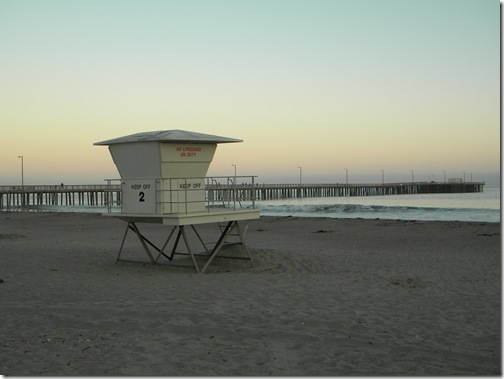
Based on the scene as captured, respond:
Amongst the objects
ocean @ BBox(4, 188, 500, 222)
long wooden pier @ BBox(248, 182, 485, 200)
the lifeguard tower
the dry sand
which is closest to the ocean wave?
ocean @ BBox(4, 188, 500, 222)

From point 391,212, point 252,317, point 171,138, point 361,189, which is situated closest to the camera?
point 252,317

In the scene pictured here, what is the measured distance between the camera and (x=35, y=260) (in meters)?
13.8

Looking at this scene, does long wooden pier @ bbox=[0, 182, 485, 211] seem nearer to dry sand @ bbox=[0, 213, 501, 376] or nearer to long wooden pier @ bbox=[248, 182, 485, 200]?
long wooden pier @ bbox=[248, 182, 485, 200]

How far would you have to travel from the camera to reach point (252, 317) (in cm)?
748

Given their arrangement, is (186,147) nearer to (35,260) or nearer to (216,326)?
(35,260)

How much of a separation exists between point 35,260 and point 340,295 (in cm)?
803

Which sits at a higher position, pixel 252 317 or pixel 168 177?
pixel 168 177

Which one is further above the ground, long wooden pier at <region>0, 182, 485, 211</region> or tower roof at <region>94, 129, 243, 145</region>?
tower roof at <region>94, 129, 243, 145</region>

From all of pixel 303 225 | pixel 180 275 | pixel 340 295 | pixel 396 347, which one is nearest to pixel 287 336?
pixel 396 347

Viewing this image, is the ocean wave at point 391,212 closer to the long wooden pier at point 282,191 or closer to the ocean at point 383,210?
the ocean at point 383,210

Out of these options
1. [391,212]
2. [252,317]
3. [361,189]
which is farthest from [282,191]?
[252,317]

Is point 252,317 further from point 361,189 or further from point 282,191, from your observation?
point 361,189

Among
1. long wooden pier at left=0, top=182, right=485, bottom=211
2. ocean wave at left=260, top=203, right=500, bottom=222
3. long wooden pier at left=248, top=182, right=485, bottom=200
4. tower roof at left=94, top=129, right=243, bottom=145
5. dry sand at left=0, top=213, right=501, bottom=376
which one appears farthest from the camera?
long wooden pier at left=248, top=182, right=485, bottom=200

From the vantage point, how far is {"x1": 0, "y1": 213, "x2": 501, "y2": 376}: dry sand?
19.1 feet
